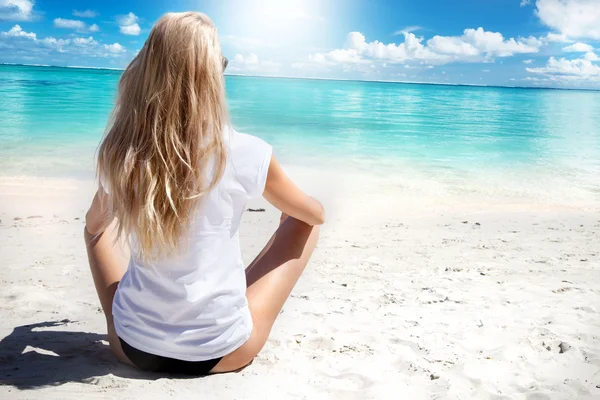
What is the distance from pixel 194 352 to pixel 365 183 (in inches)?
314

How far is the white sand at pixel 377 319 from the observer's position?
2.41 metres

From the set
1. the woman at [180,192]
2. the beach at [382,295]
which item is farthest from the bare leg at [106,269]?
the beach at [382,295]

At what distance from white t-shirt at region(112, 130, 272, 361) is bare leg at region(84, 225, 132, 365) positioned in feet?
0.55

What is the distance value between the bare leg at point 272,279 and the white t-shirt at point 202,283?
17 cm

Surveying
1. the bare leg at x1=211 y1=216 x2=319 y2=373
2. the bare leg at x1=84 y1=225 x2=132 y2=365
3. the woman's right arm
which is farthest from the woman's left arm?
the woman's right arm

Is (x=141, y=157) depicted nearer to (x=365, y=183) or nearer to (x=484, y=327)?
(x=484, y=327)

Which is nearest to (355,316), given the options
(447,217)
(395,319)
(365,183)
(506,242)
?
(395,319)

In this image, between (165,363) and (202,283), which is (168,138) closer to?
(202,283)

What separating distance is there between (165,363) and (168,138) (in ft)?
3.14

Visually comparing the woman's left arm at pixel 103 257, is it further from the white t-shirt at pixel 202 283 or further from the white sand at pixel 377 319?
the white sand at pixel 377 319

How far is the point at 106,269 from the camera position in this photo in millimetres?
2424

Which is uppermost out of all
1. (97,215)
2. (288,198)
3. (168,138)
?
(168,138)

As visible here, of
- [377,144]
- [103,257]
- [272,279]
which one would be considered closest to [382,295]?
[272,279]

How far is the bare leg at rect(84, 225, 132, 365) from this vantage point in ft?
7.77
